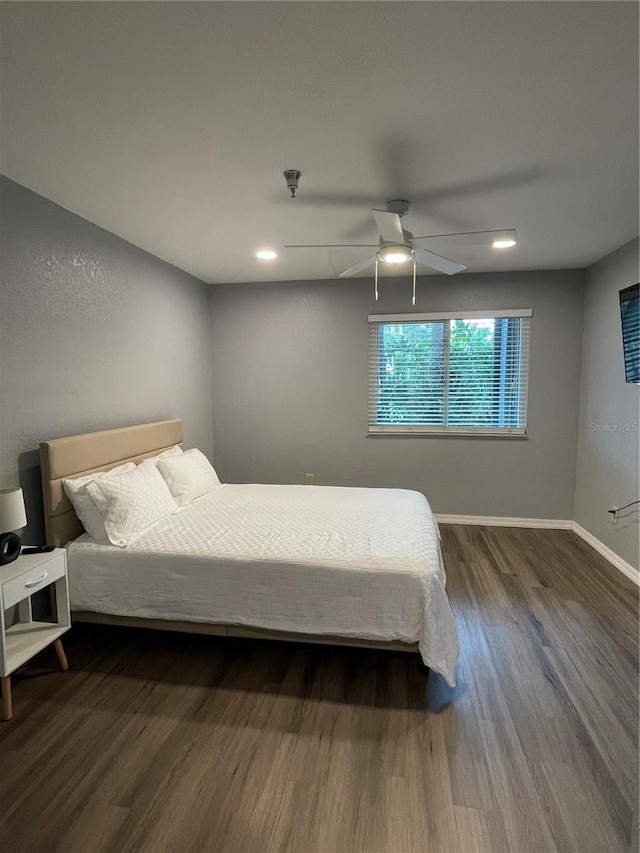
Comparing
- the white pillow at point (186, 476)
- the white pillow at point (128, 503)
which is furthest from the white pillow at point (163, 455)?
the white pillow at point (128, 503)

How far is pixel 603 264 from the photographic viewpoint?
374 centimetres

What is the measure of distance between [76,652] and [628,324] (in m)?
4.29

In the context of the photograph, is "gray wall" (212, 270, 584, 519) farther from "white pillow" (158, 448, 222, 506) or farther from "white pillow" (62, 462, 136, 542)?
"white pillow" (62, 462, 136, 542)

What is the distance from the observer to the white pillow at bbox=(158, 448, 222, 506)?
10.6 feet

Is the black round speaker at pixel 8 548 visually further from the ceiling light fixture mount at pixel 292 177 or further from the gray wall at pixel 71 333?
the ceiling light fixture mount at pixel 292 177

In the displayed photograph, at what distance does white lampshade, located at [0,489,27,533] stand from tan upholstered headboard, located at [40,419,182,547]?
0.34 meters

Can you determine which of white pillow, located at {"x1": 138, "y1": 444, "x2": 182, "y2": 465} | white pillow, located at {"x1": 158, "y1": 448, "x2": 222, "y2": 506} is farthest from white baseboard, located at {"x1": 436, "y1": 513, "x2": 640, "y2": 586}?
white pillow, located at {"x1": 138, "y1": 444, "x2": 182, "y2": 465}

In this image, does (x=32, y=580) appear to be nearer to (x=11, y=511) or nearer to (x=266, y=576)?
(x=11, y=511)

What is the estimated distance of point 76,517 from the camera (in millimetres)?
2617

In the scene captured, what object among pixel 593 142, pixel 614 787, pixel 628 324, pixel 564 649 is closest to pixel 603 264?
pixel 628 324

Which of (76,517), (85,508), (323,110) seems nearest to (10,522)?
(85,508)

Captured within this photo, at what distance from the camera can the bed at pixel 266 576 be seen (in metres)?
2.05

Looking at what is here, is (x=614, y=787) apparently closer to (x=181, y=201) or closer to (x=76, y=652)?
(x=76, y=652)

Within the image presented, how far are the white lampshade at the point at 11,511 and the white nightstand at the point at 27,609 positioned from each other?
0.56 feet
